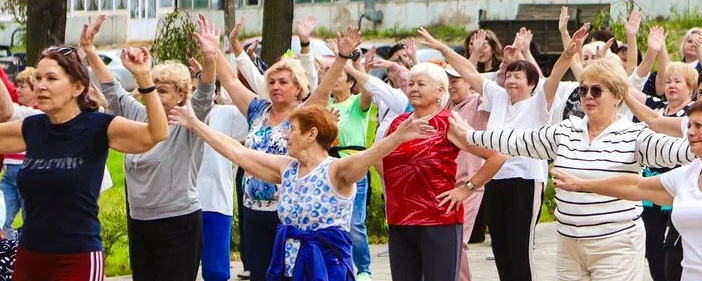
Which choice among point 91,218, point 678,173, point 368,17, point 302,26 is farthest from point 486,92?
point 368,17

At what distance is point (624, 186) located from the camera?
23.8 feet

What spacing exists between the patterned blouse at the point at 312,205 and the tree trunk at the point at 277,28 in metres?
8.03

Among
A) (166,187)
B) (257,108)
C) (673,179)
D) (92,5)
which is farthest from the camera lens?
(92,5)

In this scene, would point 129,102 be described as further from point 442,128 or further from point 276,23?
point 276,23

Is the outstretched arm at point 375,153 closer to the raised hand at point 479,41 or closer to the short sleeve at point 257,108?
the short sleeve at point 257,108

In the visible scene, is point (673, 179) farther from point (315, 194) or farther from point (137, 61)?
point (137, 61)

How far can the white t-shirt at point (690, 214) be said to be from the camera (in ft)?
22.5

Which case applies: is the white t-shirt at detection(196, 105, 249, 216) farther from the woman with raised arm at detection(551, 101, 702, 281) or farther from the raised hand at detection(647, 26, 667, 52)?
the woman with raised arm at detection(551, 101, 702, 281)

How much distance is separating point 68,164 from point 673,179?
9.52 ft

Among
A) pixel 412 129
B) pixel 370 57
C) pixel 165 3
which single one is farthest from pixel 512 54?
pixel 165 3

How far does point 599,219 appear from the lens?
809cm

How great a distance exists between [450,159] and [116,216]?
566 centimetres

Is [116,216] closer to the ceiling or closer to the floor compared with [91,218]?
closer to the floor

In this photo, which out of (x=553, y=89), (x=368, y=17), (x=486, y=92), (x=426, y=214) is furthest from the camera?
(x=368, y=17)
